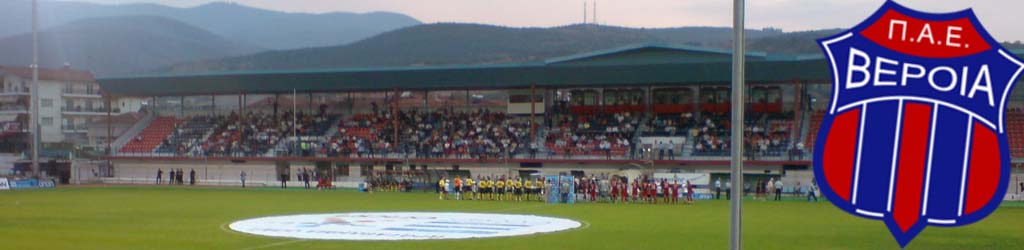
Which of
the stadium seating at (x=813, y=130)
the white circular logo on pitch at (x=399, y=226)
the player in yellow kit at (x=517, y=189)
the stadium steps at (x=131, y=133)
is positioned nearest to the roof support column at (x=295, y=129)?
the stadium steps at (x=131, y=133)

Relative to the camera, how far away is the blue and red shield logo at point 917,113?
8484mm

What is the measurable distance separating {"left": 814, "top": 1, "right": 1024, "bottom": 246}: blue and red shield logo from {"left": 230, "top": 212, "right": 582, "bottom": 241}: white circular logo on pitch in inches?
604

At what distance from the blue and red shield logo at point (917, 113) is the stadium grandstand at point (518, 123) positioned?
41971 millimetres

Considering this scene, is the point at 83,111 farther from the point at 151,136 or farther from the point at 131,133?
the point at 151,136

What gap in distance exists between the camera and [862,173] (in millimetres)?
8602

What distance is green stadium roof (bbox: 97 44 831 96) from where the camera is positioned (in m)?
53.3

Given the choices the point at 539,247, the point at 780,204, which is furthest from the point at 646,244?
the point at 780,204

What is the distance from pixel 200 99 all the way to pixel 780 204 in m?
74.3

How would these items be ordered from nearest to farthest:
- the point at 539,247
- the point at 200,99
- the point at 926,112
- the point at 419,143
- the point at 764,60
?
the point at 926,112
the point at 539,247
the point at 764,60
the point at 419,143
the point at 200,99

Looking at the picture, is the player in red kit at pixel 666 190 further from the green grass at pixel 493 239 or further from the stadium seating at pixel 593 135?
the stadium seating at pixel 593 135

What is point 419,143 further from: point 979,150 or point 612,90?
point 979,150

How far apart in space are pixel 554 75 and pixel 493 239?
116 ft

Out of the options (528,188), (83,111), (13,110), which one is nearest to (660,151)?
(528,188)

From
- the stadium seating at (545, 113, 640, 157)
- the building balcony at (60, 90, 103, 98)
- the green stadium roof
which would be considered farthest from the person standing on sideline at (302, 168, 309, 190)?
the building balcony at (60, 90, 103, 98)
